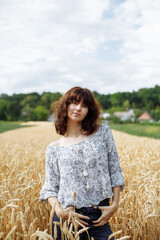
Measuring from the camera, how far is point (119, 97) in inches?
3268

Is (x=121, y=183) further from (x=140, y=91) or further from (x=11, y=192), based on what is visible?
(x=140, y=91)

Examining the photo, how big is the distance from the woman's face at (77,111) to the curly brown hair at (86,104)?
0.03 meters

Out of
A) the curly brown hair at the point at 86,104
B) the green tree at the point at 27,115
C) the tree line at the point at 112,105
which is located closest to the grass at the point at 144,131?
the curly brown hair at the point at 86,104

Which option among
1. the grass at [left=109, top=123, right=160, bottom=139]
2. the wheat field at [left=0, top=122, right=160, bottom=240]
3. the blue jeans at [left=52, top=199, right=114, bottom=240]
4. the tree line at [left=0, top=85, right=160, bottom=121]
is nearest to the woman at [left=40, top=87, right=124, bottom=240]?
the blue jeans at [left=52, top=199, right=114, bottom=240]

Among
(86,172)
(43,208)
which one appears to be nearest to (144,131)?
(43,208)

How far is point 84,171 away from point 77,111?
0.45m

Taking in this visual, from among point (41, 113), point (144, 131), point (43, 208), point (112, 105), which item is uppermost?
point (112, 105)

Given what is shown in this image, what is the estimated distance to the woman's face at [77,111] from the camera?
188 cm

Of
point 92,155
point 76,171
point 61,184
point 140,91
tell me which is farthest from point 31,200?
point 140,91

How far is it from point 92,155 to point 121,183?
313 mm

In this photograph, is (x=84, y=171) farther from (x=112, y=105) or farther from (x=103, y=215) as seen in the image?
(x=112, y=105)

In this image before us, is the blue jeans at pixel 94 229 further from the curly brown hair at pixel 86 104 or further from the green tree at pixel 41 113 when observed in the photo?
the green tree at pixel 41 113

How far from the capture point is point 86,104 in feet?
6.30

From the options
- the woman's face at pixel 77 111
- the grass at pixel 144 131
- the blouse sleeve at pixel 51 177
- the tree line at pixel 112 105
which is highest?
the tree line at pixel 112 105
